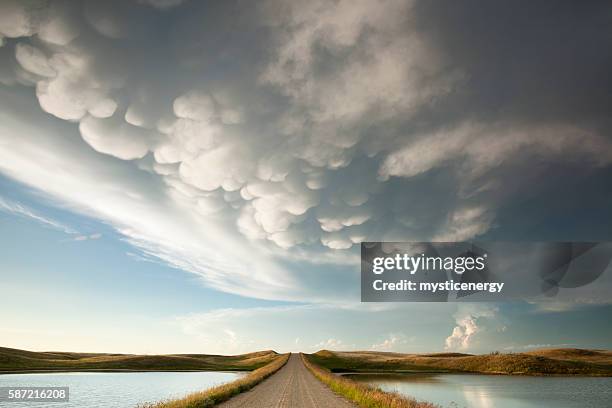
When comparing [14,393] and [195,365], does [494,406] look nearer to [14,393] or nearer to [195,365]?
[14,393]

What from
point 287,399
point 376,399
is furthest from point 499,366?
point 376,399

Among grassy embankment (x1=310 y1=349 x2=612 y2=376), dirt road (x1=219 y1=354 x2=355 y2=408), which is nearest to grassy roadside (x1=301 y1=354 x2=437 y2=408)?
dirt road (x1=219 y1=354 x2=355 y2=408)

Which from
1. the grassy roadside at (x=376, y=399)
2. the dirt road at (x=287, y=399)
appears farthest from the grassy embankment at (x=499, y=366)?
the grassy roadside at (x=376, y=399)

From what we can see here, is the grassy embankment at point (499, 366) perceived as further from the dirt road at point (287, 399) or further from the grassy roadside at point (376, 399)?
the grassy roadside at point (376, 399)

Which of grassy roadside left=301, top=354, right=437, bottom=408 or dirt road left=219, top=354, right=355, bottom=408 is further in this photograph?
dirt road left=219, top=354, right=355, bottom=408

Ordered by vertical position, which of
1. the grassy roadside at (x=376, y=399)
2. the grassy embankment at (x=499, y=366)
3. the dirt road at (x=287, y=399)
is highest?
the grassy roadside at (x=376, y=399)

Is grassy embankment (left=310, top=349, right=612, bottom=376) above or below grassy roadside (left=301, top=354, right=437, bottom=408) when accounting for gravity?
below

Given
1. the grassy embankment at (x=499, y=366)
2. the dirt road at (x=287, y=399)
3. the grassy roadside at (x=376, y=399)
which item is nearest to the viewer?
the grassy roadside at (x=376, y=399)

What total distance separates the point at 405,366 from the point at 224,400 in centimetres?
8908

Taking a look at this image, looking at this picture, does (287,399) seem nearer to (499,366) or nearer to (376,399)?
(376,399)

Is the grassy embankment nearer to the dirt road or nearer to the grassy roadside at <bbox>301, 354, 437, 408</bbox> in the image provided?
the dirt road

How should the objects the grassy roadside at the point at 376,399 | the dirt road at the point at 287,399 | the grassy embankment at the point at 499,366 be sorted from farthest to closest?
the grassy embankment at the point at 499,366
the dirt road at the point at 287,399
the grassy roadside at the point at 376,399

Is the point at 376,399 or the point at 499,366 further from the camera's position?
the point at 499,366

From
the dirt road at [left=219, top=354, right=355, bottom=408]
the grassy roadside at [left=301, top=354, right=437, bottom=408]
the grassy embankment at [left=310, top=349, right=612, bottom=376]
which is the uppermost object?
the grassy roadside at [left=301, top=354, right=437, bottom=408]
